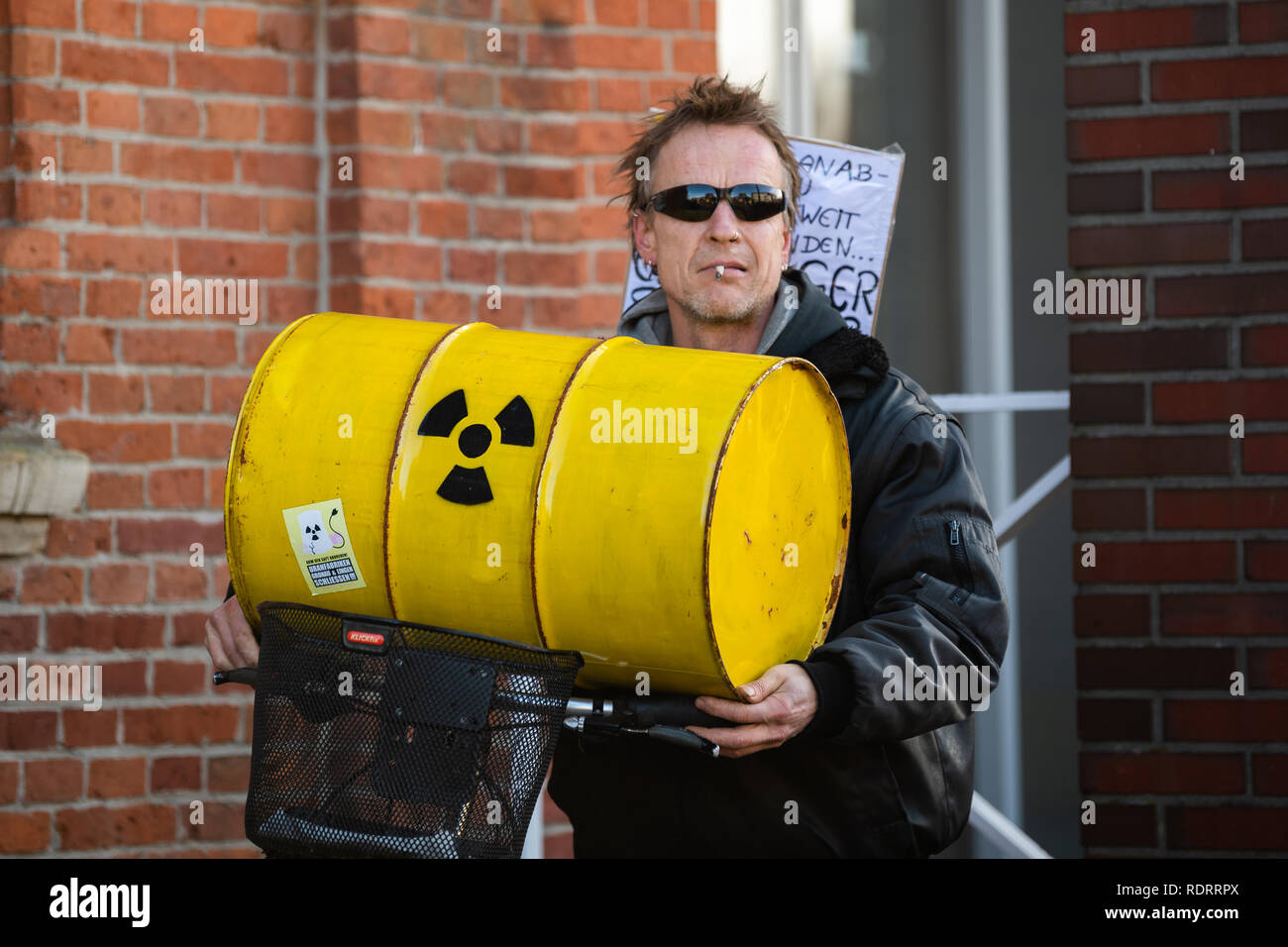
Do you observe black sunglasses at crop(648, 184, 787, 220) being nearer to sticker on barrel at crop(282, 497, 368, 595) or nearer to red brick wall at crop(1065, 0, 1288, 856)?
sticker on barrel at crop(282, 497, 368, 595)

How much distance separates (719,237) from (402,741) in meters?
1.15

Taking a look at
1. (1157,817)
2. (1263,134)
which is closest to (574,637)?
(1157,817)

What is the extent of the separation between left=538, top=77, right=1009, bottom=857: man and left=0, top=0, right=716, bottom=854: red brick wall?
130 cm

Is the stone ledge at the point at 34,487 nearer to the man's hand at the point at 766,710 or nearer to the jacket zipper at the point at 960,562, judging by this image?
the man's hand at the point at 766,710

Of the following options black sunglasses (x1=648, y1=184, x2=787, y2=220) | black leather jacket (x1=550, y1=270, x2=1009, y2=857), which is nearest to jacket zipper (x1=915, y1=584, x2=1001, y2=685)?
black leather jacket (x1=550, y1=270, x2=1009, y2=857)

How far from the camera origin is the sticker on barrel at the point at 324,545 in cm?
212

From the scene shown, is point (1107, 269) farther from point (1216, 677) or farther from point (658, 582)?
point (658, 582)

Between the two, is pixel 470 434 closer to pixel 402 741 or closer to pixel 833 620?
pixel 402 741

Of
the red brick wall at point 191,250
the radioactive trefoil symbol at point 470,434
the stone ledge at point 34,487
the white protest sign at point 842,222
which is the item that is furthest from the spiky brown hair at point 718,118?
the stone ledge at point 34,487

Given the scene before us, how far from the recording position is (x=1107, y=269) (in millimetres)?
3389

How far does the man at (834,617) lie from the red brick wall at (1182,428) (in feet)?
3.15

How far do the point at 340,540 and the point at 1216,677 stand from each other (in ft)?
7.02

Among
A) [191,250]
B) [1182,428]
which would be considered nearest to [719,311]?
[1182,428]

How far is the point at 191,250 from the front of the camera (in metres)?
3.79
